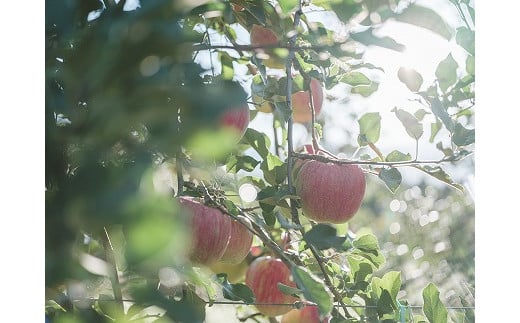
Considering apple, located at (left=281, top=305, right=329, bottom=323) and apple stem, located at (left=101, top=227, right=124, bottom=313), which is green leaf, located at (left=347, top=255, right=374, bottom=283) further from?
apple stem, located at (left=101, top=227, right=124, bottom=313)

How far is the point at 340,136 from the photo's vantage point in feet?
4.83

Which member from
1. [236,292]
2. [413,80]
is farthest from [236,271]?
[413,80]

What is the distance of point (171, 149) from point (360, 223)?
1.76m

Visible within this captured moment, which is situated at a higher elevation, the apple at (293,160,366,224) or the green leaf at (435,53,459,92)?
the green leaf at (435,53,459,92)

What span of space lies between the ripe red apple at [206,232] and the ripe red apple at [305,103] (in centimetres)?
35

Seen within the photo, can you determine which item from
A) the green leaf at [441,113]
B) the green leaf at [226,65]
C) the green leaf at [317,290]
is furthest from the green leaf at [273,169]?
the green leaf at [317,290]

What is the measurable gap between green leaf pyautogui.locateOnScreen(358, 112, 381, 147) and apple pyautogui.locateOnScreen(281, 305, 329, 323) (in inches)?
11.5

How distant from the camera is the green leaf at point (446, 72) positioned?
1087 mm

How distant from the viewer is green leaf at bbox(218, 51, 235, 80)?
104 cm

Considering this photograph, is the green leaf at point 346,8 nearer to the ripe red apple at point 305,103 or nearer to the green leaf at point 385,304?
the ripe red apple at point 305,103

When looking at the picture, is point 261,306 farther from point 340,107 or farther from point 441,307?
point 340,107

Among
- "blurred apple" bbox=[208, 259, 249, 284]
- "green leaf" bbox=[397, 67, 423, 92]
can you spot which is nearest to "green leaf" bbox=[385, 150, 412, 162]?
"green leaf" bbox=[397, 67, 423, 92]

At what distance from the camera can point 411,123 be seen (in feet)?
3.73
